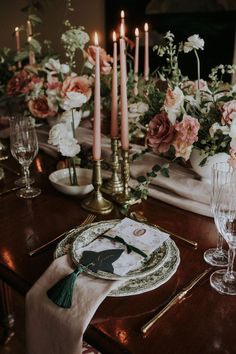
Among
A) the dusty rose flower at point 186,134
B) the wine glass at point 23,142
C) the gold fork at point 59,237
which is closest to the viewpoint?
the gold fork at point 59,237

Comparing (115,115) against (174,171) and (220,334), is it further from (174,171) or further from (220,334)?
(220,334)

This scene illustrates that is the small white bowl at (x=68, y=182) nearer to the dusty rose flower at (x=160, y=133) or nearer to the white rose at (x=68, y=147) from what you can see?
the white rose at (x=68, y=147)

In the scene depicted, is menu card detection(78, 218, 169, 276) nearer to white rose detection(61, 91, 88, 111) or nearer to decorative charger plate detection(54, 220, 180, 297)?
decorative charger plate detection(54, 220, 180, 297)

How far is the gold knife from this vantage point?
0.66 meters

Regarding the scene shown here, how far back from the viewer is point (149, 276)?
0.77m

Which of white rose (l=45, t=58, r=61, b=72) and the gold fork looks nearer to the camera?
the gold fork

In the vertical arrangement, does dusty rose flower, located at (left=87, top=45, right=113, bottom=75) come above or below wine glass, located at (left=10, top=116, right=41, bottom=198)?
above

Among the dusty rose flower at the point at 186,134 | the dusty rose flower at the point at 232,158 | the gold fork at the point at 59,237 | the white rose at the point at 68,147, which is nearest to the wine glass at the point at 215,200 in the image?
the dusty rose flower at the point at 232,158

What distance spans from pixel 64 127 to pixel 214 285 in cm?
61

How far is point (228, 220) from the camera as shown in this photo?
79 cm

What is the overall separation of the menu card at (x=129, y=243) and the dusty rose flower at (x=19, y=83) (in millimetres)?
940

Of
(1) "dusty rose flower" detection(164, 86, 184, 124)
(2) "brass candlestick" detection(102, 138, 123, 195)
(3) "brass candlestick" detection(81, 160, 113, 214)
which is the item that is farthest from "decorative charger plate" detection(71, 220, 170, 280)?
(1) "dusty rose flower" detection(164, 86, 184, 124)

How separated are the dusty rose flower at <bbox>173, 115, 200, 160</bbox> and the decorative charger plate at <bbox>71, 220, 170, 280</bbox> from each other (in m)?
0.27

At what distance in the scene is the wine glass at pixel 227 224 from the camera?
781 mm
